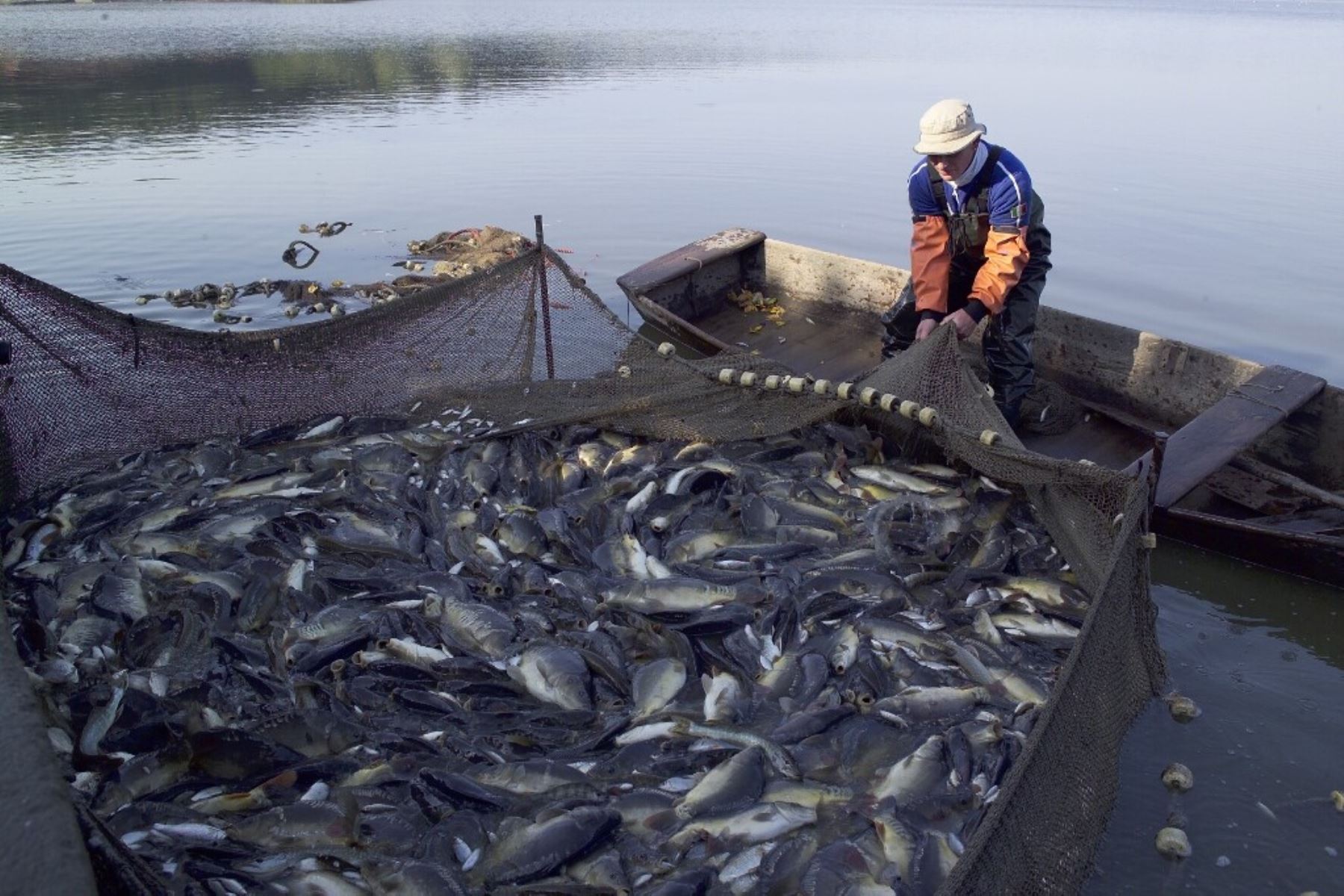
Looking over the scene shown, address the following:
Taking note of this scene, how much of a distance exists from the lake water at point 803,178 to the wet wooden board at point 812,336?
3.08m

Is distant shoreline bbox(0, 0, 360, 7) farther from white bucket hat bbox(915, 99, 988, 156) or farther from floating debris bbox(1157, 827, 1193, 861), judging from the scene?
floating debris bbox(1157, 827, 1193, 861)

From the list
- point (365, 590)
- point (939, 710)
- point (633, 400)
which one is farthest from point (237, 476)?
point (939, 710)

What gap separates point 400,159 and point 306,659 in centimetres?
1794

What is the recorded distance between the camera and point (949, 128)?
7.06 meters

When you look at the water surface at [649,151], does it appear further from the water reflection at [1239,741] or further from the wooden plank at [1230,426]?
the water reflection at [1239,741]

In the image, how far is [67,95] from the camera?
25922 mm

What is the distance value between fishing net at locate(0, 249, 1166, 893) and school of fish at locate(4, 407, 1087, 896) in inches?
10.2

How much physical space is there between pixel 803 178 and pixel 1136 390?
39.1ft

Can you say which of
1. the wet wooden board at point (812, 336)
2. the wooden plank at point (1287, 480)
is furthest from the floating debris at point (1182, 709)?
the wet wooden board at point (812, 336)

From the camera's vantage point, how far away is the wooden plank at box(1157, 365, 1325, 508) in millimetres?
6430

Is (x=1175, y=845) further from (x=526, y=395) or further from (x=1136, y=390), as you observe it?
(x=526, y=395)

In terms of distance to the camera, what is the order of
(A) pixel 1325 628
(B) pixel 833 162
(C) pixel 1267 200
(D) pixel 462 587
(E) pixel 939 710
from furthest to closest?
1. (B) pixel 833 162
2. (C) pixel 1267 200
3. (A) pixel 1325 628
4. (D) pixel 462 587
5. (E) pixel 939 710

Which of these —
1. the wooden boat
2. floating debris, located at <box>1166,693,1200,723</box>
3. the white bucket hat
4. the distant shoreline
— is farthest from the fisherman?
the distant shoreline

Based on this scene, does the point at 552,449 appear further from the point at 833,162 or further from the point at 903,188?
the point at 833,162
